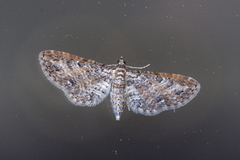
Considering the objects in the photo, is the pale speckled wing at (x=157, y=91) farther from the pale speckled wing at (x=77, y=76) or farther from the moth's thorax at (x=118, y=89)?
the pale speckled wing at (x=77, y=76)

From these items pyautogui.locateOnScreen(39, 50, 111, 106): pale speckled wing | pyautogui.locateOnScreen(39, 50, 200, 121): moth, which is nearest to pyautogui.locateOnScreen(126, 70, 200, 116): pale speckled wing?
pyautogui.locateOnScreen(39, 50, 200, 121): moth

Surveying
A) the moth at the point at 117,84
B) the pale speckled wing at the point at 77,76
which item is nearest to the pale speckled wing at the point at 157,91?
the moth at the point at 117,84

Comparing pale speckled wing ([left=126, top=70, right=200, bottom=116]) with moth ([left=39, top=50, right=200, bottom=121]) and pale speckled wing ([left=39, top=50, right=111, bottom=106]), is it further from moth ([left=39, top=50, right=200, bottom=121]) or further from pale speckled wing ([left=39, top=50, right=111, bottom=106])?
pale speckled wing ([left=39, top=50, right=111, bottom=106])

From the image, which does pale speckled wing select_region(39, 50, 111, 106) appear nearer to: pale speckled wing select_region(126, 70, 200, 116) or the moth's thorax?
the moth's thorax

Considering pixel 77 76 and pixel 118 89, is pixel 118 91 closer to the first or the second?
pixel 118 89
